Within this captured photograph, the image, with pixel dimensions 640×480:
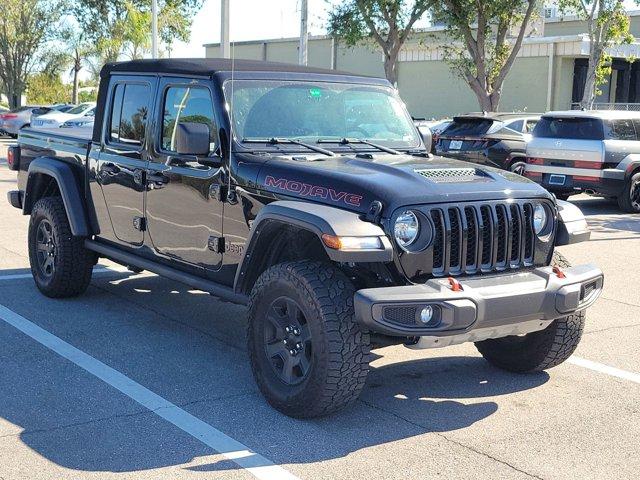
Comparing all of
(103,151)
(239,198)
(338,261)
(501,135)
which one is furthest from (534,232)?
(501,135)

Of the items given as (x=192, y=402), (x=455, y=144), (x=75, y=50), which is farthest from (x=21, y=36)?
(x=192, y=402)

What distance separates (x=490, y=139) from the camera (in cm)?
1700

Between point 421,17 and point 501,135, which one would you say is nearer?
point 501,135

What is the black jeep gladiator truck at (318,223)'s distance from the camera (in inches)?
181

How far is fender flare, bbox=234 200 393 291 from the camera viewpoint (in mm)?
4488

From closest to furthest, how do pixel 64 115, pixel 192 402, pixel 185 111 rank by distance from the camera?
pixel 192 402
pixel 185 111
pixel 64 115

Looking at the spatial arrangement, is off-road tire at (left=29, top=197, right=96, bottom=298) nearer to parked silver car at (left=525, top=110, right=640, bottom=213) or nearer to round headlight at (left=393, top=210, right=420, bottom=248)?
round headlight at (left=393, top=210, right=420, bottom=248)

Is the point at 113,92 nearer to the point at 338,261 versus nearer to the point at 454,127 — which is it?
the point at 338,261

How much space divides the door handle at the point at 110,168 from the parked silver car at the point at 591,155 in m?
9.42

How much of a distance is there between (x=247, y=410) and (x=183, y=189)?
1672 millimetres

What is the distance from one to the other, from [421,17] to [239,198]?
2100cm

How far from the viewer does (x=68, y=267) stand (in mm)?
7270

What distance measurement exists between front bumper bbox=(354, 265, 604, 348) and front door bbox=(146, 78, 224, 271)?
62.5 inches

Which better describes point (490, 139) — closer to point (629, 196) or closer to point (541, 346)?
point (629, 196)
